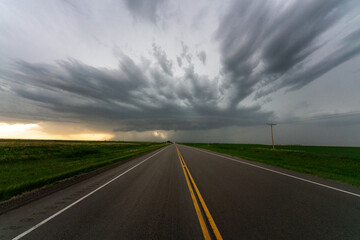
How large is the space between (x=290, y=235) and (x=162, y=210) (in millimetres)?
3122

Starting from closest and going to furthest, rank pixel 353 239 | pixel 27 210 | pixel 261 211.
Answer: pixel 353 239, pixel 261 211, pixel 27 210

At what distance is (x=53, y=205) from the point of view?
504 cm

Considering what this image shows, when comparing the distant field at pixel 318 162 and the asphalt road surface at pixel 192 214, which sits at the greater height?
the asphalt road surface at pixel 192 214

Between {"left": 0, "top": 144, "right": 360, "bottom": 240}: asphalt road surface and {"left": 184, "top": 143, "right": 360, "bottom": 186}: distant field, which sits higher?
{"left": 0, "top": 144, "right": 360, "bottom": 240}: asphalt road surface

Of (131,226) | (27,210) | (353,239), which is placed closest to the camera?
(353,239)

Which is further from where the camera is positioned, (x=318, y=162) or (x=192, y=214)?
(x=318, y=162)

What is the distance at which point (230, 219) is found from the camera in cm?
374

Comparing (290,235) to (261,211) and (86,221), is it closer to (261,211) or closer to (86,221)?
(261,211)

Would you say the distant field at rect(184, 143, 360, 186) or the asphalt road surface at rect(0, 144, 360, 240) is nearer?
the asphalt road surface at rect(0, 144, 360, 240)

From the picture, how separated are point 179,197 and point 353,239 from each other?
4.29 meters

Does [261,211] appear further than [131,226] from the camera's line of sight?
Yes

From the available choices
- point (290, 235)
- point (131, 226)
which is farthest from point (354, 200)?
point (131, 226)

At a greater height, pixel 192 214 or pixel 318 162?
pixel 192 214

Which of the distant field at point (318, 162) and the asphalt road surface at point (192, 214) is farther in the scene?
the distant field at point (318, 162)
